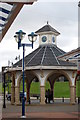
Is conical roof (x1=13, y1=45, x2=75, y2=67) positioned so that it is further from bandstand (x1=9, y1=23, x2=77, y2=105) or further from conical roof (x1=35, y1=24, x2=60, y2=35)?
conical roof (x1=35, y1=24, x2=60, y2=35)

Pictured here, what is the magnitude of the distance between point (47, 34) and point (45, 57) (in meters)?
3.29

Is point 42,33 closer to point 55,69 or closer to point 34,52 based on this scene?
point 34,52

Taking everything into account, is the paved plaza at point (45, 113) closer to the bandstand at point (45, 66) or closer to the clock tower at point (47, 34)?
the bandstand at point (45, 66)

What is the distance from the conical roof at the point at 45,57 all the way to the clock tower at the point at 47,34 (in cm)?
61

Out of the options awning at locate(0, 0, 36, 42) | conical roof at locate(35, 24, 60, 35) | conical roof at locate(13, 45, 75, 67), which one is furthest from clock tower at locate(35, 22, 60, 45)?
awning at locate(0, 0, 36, 42)

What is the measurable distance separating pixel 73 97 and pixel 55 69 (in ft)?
11.6

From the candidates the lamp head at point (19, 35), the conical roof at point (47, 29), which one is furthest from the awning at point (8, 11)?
the conical roof at point (47, 29)

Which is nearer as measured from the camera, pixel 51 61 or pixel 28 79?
pixel 51 61

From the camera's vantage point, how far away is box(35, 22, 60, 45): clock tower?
38250 mm

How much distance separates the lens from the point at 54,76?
131 feet

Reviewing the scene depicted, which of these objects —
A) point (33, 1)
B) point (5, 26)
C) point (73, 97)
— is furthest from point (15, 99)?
point (33, 1)

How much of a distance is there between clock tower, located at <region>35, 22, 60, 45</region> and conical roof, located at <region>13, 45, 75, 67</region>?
611 mm

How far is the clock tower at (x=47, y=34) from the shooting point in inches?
1506

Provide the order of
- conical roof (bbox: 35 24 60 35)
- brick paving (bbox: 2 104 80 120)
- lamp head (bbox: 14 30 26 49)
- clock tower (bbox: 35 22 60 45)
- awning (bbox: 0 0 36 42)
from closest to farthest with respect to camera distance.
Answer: awning (bbox: 0 0 36 42) < lamp head (bbox: 14 30 26 49) < brick paving (bbox: 2 104 80 120) < clock tower (bbox: 35 22 60 45) < conical roof (bbox: 35 24 60 35)
